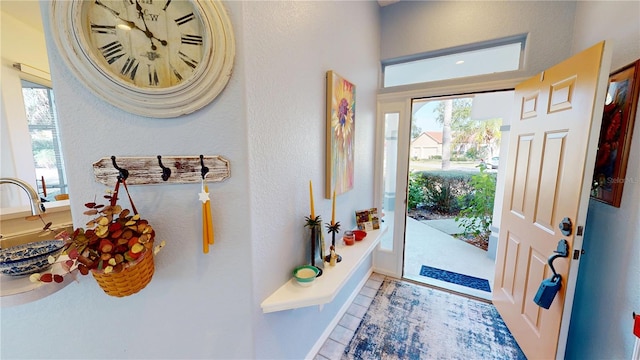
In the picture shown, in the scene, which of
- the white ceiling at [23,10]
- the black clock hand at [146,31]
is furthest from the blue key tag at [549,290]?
the white ceiling at [23,10]

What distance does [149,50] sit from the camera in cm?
79

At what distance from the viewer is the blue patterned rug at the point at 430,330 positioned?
5.29 ft

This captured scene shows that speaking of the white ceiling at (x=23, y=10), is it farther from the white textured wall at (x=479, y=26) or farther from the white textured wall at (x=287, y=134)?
the white textured wall at (x=479, y=26)

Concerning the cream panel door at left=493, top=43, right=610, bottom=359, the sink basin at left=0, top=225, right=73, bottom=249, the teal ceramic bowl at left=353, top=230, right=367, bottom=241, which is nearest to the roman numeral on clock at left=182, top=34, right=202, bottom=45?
the sink basin at left=0, top=225, right=73, bottom=249

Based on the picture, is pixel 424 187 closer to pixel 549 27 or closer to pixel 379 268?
pixel 379 268

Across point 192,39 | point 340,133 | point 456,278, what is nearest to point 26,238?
point 192,39

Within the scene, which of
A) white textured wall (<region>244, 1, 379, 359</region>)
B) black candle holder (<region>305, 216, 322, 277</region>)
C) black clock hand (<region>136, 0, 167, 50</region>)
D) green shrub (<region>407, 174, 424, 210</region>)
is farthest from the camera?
green shrub (<region>407, 174, 424, 210</region>)

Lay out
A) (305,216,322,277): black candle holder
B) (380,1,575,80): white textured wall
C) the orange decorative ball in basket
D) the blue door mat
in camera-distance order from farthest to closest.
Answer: the blue door mat, (380,1,575,80): white textured wall, (305,216,322,277): black candle holder, the orange decorative ball in basket

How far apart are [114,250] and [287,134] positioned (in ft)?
2.72

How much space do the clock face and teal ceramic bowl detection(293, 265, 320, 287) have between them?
1104 mm

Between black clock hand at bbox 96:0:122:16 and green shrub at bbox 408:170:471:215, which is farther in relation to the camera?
green shrub at bbox 408:170:471:215

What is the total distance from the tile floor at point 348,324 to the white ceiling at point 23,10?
3492 mm

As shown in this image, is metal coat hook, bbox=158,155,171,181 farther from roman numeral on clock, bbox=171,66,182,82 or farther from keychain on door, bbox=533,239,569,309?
keychain on door, bbox=533,239,569,309

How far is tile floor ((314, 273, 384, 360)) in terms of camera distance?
162 centimetres
